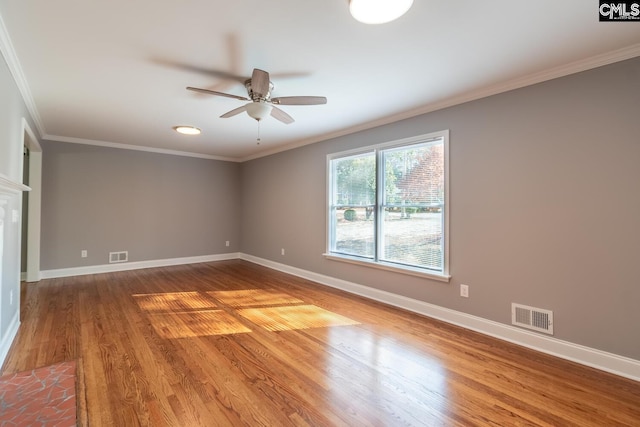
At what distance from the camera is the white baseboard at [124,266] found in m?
5.09

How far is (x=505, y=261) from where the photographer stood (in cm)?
282

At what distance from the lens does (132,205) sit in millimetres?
5777

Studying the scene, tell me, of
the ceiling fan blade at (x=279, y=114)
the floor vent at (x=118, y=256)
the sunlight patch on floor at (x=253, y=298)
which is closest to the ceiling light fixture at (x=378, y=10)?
the ceiling fan blade at (x=279, y=114)

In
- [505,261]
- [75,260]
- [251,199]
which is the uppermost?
[251,199]

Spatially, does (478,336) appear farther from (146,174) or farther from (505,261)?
(146,174)

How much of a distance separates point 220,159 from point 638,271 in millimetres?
6884

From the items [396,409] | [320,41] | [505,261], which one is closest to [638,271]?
[505,261]

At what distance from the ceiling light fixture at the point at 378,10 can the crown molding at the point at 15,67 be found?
7.63ft

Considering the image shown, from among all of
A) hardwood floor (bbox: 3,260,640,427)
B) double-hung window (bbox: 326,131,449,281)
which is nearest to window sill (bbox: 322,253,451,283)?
double-hung window (bbox: 326,131,449,281)

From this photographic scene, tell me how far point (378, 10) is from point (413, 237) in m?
2.58

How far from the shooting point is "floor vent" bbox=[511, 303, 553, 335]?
2.55 m

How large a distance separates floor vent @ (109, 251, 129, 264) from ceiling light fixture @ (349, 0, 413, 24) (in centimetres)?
596

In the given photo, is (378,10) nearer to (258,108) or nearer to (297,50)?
(297,50)

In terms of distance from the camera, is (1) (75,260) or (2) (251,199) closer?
(1) (75,260)
